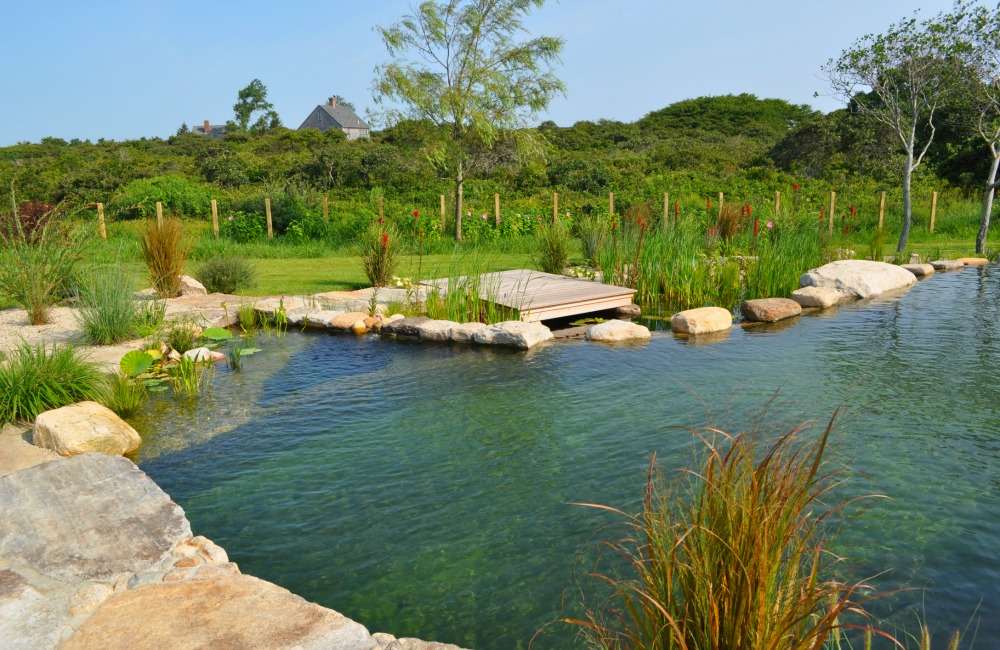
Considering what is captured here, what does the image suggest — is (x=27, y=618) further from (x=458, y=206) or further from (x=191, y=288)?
(x=458, y=206)

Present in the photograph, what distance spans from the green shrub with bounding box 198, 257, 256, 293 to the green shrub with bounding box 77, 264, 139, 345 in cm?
278

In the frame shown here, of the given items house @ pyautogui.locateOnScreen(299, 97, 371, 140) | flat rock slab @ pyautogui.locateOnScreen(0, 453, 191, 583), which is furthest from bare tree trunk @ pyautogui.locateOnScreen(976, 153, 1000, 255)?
house @ pyautogui.locateOnScreen(299, 97, 371, 140)

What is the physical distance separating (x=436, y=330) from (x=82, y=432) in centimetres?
373

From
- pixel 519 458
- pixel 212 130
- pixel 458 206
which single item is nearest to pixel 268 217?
pixel 458 206

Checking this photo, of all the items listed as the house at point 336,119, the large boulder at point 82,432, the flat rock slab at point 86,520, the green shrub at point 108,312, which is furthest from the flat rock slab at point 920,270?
the house at point 336,119

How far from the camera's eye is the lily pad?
5.85m

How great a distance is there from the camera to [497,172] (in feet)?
95.3

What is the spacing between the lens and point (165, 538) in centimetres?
338

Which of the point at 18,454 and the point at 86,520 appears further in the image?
the point at 18,454

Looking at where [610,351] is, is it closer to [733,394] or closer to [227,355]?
[733,394]

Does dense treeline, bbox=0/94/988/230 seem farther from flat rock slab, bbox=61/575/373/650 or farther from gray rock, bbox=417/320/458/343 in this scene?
flat rock slab, bbox=61/575/373/650

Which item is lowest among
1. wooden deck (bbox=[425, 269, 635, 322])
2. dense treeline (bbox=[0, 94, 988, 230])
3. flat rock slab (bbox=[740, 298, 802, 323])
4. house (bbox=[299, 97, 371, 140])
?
flat rock slab (bbox=[740, 298, 802, 323])

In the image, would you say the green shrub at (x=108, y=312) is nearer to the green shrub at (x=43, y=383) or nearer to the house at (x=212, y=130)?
the green shrub at (x=43, y=383)

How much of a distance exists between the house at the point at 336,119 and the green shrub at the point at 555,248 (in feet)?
148
